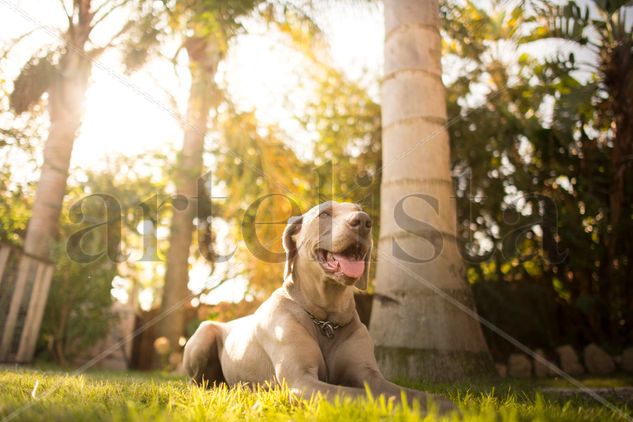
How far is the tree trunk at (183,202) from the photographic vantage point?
1048 centimetres

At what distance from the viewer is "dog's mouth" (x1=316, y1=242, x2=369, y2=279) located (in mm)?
2977

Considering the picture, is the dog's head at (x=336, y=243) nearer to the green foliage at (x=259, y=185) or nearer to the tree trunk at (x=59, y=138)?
the green foliage at (x=259, y=185)

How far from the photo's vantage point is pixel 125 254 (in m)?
11.0

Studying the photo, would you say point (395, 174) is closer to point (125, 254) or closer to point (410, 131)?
point (410, 131)

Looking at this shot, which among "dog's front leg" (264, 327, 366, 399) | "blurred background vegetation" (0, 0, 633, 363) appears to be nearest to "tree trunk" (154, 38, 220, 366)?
"blurred background vegetation" (0, 0, 633, 363)

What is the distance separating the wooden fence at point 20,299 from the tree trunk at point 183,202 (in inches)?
114

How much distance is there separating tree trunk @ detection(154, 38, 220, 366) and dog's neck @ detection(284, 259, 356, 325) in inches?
307

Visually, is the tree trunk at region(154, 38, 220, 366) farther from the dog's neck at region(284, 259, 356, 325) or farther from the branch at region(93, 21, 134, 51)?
the dog's neck at region(284, 259, 356, 325)

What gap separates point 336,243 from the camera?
299 centimetres

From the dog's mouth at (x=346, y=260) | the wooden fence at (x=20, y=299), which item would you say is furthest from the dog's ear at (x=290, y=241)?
the wooden fence at (x=20, y=299)

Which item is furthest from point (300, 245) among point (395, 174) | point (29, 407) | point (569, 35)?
point (569, 35)

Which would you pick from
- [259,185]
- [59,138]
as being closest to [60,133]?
[59,138]

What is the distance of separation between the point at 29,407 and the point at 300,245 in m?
1.74

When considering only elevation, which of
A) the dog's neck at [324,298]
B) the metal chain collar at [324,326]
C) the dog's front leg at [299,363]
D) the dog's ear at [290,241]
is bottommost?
the dog's front leg at [299,363]
